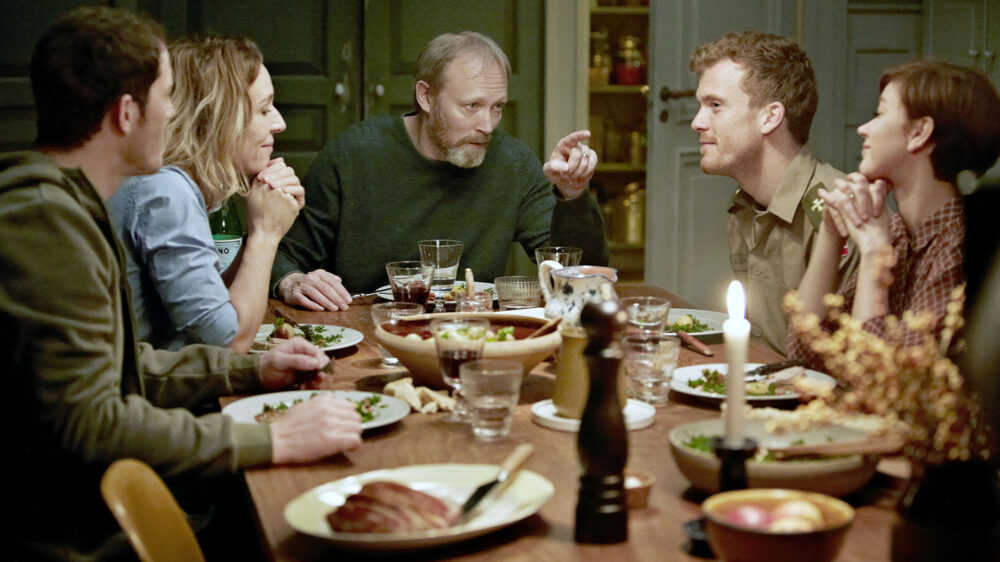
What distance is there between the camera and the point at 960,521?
0.92m

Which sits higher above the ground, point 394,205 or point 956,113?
point 956,113

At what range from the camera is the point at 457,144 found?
10.6ft

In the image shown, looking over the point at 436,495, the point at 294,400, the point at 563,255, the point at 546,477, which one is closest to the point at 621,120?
the point at 563,255

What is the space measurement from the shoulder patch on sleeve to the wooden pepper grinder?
4.74 ft

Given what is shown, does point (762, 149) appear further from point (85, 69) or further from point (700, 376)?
point (85, 69)

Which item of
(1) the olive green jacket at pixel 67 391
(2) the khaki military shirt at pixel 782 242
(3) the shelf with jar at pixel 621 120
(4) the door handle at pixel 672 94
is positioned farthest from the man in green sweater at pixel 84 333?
(3) the shelf with jar at pixel 621 120

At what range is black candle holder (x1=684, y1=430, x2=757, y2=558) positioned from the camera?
1.01m

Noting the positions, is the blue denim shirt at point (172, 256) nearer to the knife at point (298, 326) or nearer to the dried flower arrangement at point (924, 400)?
the knife at point (298, 326)

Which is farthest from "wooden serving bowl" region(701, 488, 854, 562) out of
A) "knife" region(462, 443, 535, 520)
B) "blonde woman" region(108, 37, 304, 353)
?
"blonde woman" region(108, 37, 304, 353)

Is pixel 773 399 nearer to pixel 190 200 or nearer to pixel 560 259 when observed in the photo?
pixel 560 259

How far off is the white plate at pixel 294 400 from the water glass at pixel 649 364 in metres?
0.36

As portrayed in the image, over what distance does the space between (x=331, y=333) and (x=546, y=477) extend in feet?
3.36

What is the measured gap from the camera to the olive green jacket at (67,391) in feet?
4.27

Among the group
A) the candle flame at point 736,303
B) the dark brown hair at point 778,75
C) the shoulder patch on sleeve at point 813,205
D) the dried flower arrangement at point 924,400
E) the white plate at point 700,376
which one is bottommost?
the white plate at point 700,376
